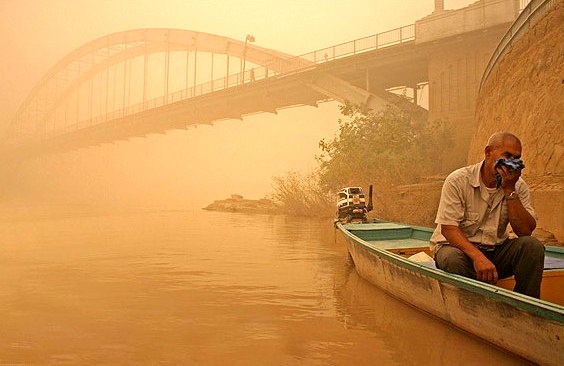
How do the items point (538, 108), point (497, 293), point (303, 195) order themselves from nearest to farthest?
point (497, 293) → point (538, 108) → point (303, 195)

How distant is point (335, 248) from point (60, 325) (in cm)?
719

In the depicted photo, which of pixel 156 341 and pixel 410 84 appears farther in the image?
pixel 410 84

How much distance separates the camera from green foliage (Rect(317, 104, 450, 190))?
17.7 m

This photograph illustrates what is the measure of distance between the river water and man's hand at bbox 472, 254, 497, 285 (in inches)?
24.1

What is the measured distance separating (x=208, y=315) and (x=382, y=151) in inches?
585

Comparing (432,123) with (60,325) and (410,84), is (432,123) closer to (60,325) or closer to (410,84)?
(410,84)

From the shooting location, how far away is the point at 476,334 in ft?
12.3

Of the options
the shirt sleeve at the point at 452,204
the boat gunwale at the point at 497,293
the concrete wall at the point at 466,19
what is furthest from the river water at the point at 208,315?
the concrete wall at the point at 466,19

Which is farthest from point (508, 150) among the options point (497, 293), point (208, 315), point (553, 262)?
point (208, 315)

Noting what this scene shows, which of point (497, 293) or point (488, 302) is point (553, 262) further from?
point (497, 293)

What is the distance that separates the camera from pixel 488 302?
11.1 feet

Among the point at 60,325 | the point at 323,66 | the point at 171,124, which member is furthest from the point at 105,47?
the point at 60,325

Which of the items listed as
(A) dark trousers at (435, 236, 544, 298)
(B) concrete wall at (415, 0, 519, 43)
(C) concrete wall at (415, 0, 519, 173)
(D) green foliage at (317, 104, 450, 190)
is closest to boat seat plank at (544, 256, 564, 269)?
(A) dark trousers at (435, 236, 544, 298)

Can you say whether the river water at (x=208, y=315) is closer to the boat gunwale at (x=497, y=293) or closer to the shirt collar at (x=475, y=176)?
the boat gunwale at (x=497, y=293)
